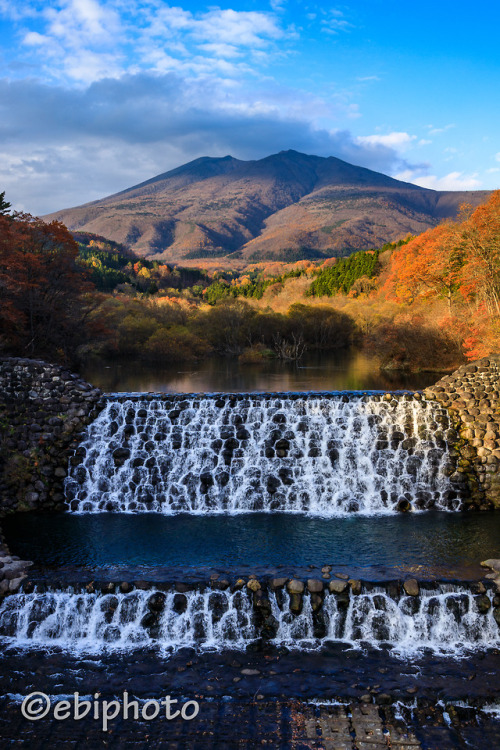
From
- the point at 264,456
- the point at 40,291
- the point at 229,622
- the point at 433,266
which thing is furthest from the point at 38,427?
the point at 433,266

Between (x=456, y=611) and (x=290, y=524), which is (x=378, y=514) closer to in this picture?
(x=290, y=524)

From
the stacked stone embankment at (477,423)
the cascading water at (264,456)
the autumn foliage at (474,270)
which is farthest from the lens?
the autumn foliage at (474,270)

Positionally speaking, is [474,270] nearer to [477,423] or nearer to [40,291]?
[477,423]

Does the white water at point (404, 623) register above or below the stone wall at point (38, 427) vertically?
below

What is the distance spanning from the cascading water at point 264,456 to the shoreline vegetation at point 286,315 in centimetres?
647

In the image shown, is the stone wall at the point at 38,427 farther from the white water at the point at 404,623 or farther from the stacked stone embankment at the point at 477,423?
the stacked stone embankment at the point at 477,423

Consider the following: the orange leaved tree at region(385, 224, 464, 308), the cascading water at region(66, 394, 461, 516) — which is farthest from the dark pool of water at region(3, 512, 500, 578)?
the orange leaved tree at region(385, 224, 464, 308)

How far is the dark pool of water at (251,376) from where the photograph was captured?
74.1ft

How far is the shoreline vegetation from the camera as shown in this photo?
19530mm

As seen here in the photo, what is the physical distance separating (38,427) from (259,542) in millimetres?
6723

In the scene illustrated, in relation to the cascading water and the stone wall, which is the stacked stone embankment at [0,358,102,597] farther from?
the cascading water

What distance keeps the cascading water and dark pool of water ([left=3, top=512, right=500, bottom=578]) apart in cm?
60

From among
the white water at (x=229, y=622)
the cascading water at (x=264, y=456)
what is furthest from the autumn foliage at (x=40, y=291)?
the white water at (x=229, y=622)

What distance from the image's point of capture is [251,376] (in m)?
27.0
